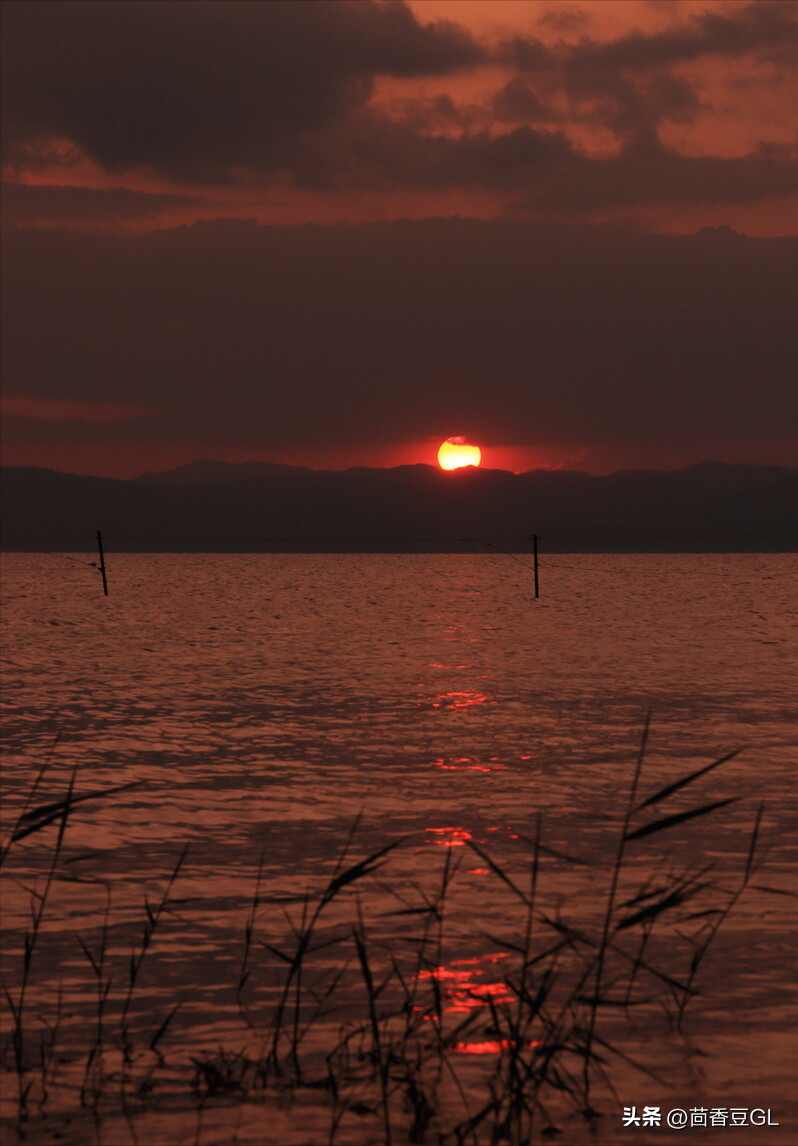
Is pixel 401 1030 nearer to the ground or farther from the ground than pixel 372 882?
farther from the ground

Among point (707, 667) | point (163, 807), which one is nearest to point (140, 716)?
point (163, 807)

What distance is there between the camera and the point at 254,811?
2256cm

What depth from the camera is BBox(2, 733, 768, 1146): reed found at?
31.1 ft

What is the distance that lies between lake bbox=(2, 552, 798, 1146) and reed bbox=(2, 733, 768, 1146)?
49 mm

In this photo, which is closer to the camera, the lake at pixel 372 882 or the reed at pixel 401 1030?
the reed at pixel 401 1030

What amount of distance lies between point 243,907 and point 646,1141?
297 inches

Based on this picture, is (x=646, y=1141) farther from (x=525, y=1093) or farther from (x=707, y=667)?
(x=707, y=667)

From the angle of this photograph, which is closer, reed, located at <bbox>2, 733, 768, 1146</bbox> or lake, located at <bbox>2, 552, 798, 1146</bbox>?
reed, located at <bbox>2, 733, 768, 1146</bbox>

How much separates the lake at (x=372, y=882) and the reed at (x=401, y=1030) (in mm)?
49

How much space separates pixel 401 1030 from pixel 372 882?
5910 mm

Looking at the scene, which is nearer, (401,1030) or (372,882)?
(401,1030)

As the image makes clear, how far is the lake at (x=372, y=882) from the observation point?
10039 millimetres

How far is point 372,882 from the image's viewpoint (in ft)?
57.0

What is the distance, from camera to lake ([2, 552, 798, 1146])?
32.9 feet
